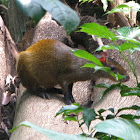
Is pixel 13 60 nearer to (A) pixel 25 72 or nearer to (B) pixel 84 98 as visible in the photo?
(A) pixel 25 72

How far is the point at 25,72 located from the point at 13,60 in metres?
1.32

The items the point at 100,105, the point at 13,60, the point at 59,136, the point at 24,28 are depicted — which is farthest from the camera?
the point at 24,28

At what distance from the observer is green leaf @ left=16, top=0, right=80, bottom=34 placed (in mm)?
605

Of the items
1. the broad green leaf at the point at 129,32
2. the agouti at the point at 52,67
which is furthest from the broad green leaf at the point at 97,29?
the agouti at the point at 52,67

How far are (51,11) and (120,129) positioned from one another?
1.61ft

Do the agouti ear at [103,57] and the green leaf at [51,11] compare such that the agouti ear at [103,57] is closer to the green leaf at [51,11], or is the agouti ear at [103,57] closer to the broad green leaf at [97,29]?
the broad green leaf at [97,29]

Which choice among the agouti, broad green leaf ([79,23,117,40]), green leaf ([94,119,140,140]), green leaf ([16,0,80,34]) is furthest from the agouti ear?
green leaf ([16,0,80,34])

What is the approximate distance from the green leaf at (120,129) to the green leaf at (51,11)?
0.38 m

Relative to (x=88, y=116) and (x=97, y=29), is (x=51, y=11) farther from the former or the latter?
(x=88, y=116)

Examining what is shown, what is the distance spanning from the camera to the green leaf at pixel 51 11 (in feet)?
1.99

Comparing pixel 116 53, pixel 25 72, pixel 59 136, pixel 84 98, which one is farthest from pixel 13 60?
pixel 59 136

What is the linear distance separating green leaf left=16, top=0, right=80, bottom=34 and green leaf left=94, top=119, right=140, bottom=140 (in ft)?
1.24

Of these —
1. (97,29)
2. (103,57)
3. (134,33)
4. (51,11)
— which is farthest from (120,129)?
(103,57)

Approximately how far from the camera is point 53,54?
4.18 m
